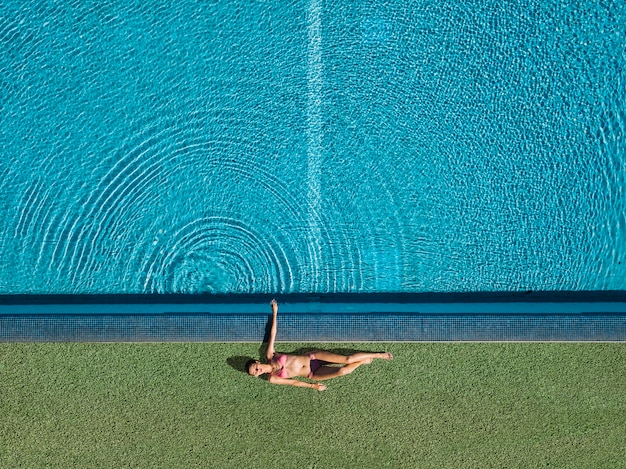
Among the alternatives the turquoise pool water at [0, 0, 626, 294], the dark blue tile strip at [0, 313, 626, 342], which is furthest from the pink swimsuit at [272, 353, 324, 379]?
the turquoise pool water at [0, 0, 626, 294]

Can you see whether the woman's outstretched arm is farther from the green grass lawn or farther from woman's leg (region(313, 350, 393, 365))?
woman's leg (region(313, 350, 393, 365))

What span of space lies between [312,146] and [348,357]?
1.99m

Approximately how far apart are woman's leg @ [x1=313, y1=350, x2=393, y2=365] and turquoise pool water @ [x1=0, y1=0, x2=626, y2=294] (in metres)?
0.62

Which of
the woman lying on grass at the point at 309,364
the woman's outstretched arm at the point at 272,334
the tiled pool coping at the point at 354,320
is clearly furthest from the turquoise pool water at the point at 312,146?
the woman lying on grass at the point at 309,364

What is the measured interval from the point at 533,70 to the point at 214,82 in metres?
2.96

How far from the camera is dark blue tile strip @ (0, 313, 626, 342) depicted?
12.9 ft

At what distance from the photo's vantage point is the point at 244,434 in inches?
163

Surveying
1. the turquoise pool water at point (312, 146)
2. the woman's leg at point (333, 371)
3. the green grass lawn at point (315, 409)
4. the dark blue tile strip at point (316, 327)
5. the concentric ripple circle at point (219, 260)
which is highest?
the turquoise pool water at point (312, 146)

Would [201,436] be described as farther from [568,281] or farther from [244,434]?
[568,281]

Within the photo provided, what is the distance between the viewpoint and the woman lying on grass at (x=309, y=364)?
12.9 ft

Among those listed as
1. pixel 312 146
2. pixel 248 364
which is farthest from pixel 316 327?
pixel 312 146

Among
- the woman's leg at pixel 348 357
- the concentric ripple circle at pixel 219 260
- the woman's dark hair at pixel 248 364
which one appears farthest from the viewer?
the concentric ripple circle at pixel 219 260

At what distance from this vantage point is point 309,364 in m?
3.97

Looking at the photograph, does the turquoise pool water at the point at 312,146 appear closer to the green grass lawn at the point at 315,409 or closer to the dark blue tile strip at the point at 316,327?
the dark blue tile strip at the point at 316,327
